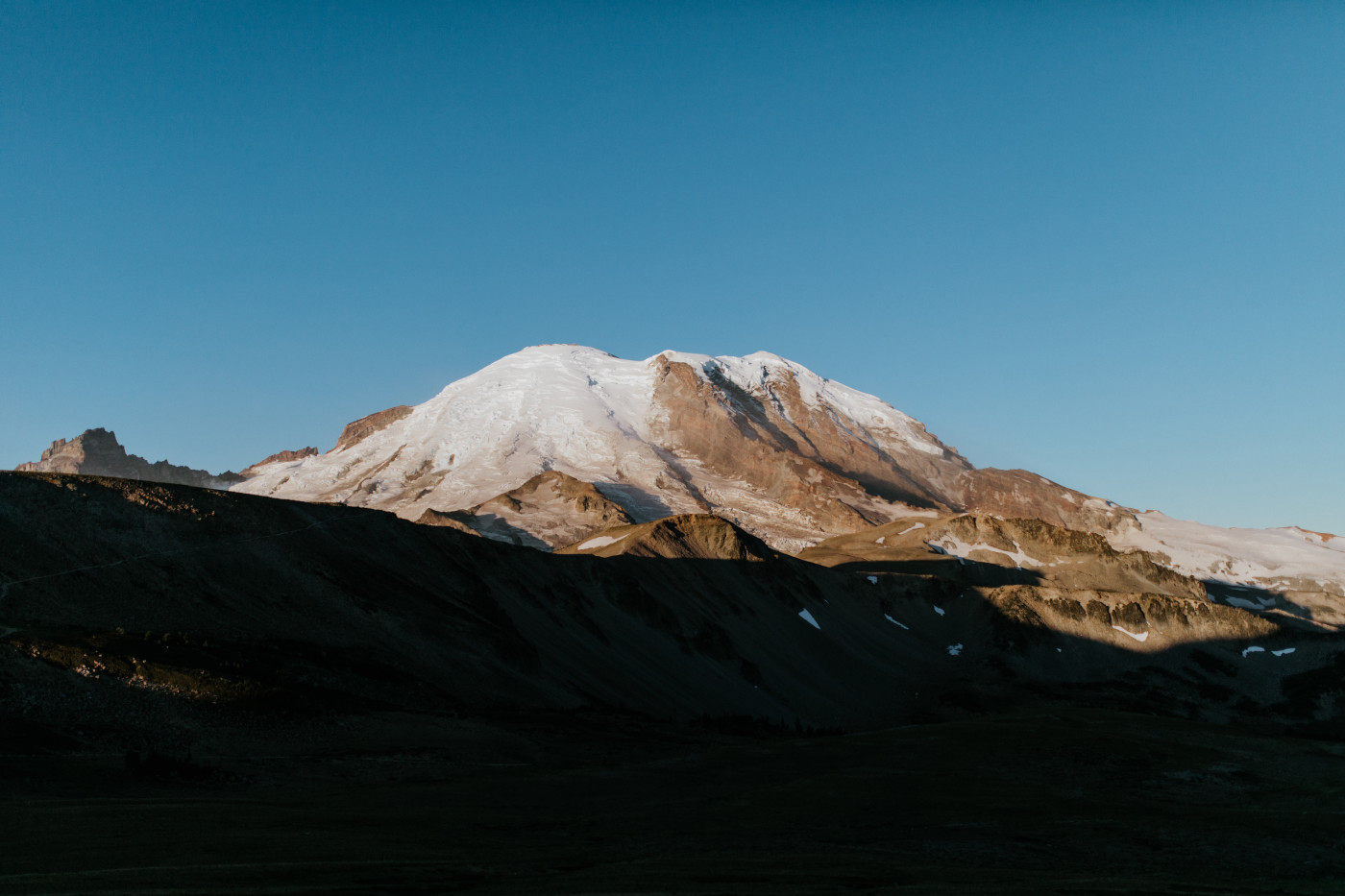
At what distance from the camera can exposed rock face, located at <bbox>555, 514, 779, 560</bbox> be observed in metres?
112

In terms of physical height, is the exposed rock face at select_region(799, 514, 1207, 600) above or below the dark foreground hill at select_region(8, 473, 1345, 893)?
above

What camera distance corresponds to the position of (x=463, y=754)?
1594 inches

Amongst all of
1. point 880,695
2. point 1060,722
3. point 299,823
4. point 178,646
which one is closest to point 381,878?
point 299,823

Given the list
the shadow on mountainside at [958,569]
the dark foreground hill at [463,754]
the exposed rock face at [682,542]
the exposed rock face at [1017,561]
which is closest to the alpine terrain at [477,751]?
the dark foreground hill at [463,754]

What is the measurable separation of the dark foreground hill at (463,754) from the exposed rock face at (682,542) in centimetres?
2332

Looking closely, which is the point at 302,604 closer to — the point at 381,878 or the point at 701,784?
the point at 701,784

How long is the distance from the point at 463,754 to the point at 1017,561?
548 feet

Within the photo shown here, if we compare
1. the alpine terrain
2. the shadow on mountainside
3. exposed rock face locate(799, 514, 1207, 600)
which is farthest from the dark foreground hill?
exposed rock face locate(799, 514, 1207, 600)

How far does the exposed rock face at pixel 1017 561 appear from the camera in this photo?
177625 millimetres

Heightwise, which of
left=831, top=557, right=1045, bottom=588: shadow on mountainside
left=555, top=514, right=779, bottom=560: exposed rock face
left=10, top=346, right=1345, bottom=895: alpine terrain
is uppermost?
left=555, top=514, right=779, bottom=560: exposed rock face

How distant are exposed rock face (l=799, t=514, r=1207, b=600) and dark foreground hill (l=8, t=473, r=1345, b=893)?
93177 mm

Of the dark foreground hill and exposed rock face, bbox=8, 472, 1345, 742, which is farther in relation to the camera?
exposed rock face, bbox=8, 472, 1345, 742

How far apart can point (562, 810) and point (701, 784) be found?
22.3ft

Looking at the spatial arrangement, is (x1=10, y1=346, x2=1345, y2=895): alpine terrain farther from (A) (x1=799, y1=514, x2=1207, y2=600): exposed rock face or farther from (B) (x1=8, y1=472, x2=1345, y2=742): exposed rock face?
(A) (x1=799, y1=514, x2=1207, y2=600): exposed rock face
